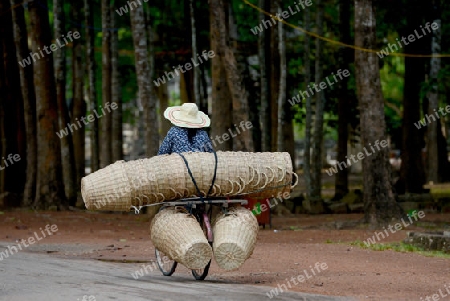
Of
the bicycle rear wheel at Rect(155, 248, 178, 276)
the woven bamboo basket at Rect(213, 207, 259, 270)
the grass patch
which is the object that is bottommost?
the grass patch

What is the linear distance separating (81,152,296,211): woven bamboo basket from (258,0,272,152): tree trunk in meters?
16.7

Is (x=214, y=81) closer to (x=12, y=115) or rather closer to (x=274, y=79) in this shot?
(x=274, y=79)

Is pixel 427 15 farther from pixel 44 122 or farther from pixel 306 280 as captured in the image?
pixel 306 280

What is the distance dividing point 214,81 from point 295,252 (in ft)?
34.6

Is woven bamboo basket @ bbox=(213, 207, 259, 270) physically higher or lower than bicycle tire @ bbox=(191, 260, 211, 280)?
higher

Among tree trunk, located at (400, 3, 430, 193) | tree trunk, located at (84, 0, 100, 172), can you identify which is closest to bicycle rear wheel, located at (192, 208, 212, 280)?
tree trunk, located at (84, 0, 100, 172)

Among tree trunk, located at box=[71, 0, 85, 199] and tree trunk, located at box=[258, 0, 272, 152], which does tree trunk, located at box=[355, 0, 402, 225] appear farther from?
tree trunk, located at box=[71, 0, 85, 199]

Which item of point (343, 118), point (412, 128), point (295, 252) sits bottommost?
point (295, 252)

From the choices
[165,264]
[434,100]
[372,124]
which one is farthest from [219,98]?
[165,264]

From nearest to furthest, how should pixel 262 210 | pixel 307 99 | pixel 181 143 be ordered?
pixel 181 143 < pixel 262 210 < pixel 307 99

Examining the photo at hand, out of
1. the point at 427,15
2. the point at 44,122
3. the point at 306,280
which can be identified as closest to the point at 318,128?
the point at 427,15

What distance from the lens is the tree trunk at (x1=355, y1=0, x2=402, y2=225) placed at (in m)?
21.1

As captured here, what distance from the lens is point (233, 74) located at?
939 inches

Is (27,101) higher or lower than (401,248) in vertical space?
higher
